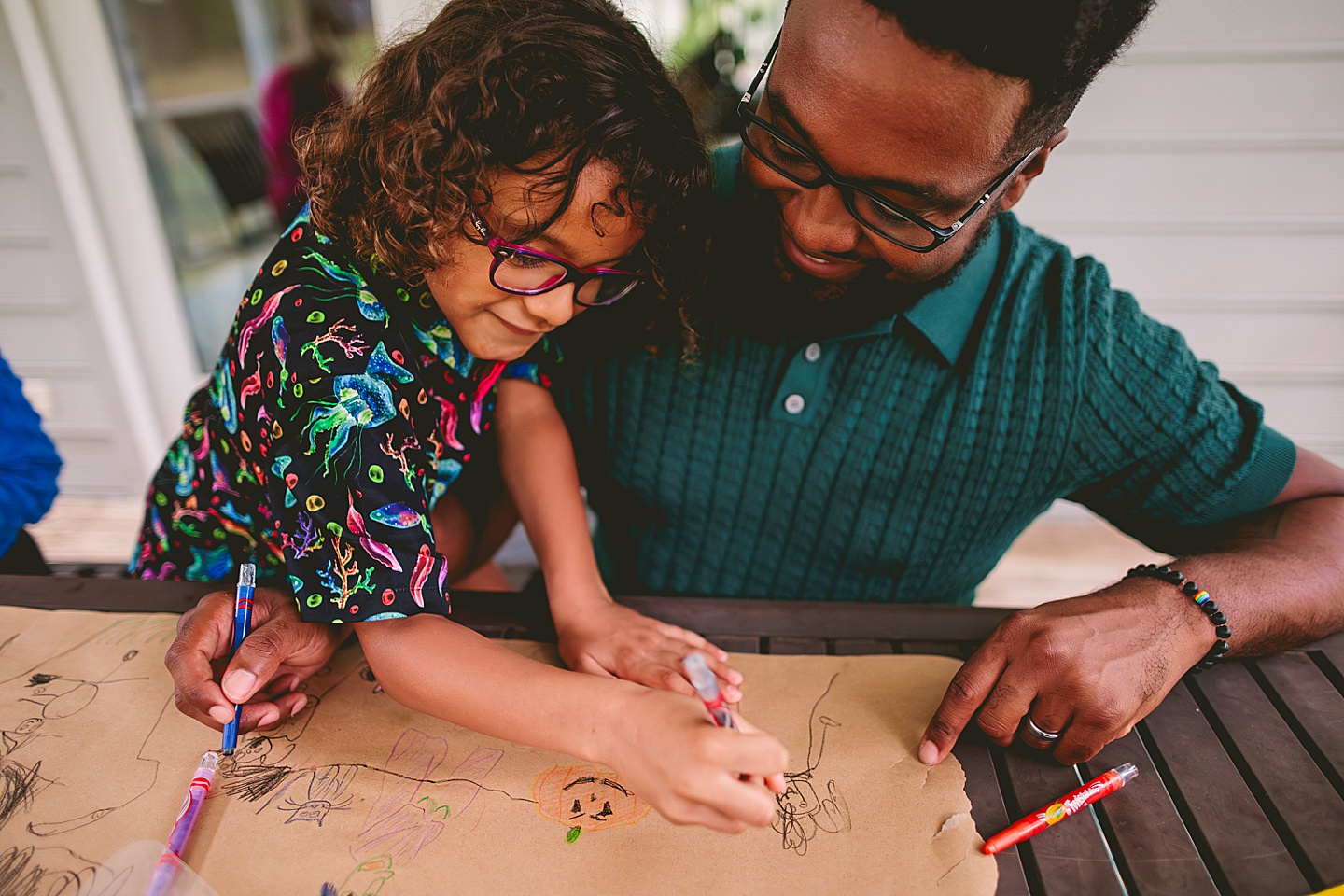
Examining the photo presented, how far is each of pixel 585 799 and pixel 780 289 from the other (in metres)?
0.65

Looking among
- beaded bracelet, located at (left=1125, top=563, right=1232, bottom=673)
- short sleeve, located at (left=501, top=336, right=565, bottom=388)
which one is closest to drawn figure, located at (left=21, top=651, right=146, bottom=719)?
short sleeve, located at (left=501, top=336, right=565, bottom=388)

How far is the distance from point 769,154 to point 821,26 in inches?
5.5

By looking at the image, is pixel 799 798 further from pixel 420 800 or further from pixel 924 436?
pixel 924 436

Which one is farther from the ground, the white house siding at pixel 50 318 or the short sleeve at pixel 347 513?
the short sleeve at pixel 347 513

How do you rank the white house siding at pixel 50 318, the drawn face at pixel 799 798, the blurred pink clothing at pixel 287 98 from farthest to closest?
the blurred pink clothing at pixel 287 98 < the white house siding at pixel 50 318 < the drawn face at pixel 799 798

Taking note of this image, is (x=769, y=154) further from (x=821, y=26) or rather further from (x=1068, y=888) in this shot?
(x=1068, y=888)

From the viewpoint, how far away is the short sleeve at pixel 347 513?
0.70m

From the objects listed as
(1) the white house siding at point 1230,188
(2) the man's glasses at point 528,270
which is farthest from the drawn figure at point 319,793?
(1) the white house siding at point 1230,188

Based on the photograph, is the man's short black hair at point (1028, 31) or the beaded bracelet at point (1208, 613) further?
the beaded bracelet at point (1208, 613)

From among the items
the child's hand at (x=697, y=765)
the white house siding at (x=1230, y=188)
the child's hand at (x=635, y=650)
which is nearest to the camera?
the child's hand at (x=697, y=765)

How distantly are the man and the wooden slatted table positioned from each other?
0.04 metres

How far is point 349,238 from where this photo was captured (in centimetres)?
83

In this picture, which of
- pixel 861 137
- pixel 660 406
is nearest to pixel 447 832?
pixel 660 406

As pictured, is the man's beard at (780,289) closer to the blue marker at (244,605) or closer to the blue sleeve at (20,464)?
the blue marker at (244,605)
